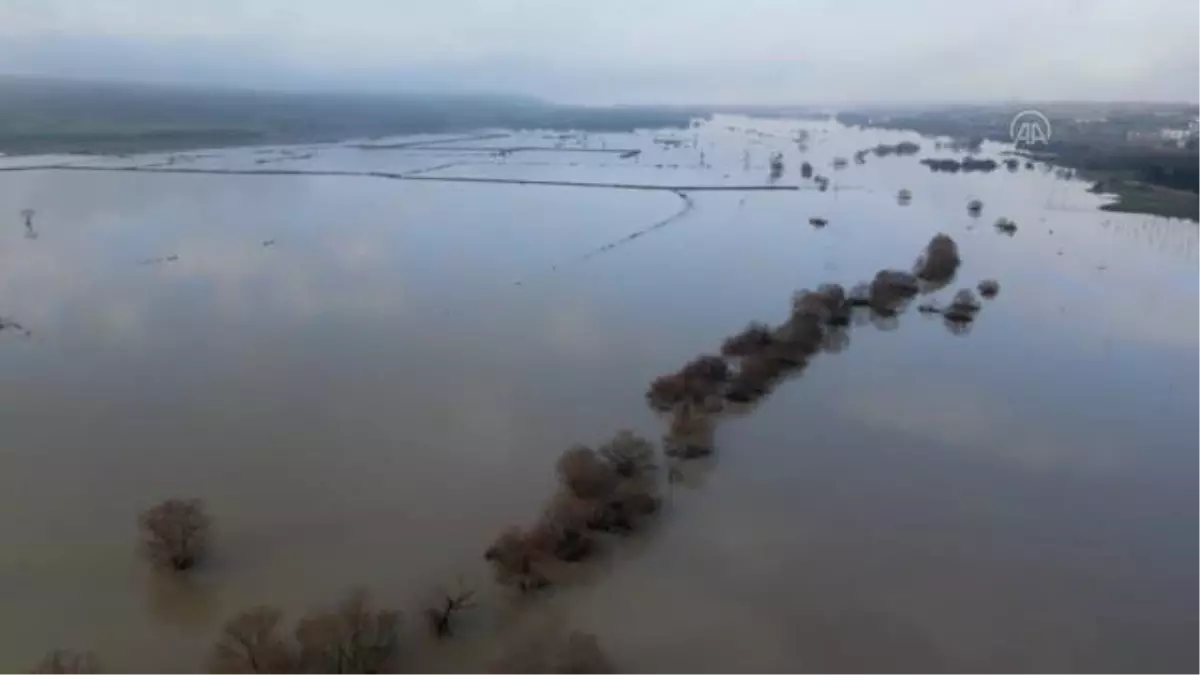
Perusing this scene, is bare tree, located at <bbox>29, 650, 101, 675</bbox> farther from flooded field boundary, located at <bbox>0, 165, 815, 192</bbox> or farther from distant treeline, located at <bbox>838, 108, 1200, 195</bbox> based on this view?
distant treeline, located at <bbox>838, 108, 1200, 195</bbox>

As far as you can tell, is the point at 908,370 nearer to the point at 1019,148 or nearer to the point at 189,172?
the point at 189,172

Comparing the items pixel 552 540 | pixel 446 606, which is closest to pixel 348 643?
pixel 446 606

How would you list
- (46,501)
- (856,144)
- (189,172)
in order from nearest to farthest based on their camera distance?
(46,501)
(189,172)
(856,144)

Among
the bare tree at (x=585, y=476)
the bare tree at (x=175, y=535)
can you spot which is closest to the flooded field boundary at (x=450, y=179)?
the bare tree at (x=585, y=476)

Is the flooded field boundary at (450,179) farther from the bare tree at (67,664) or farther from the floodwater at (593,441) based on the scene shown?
the bare tree at (67,664)

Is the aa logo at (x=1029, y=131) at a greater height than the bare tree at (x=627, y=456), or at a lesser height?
greater

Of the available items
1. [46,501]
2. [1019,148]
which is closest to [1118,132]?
[1019,148]

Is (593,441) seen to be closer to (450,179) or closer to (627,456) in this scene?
(627,456)
